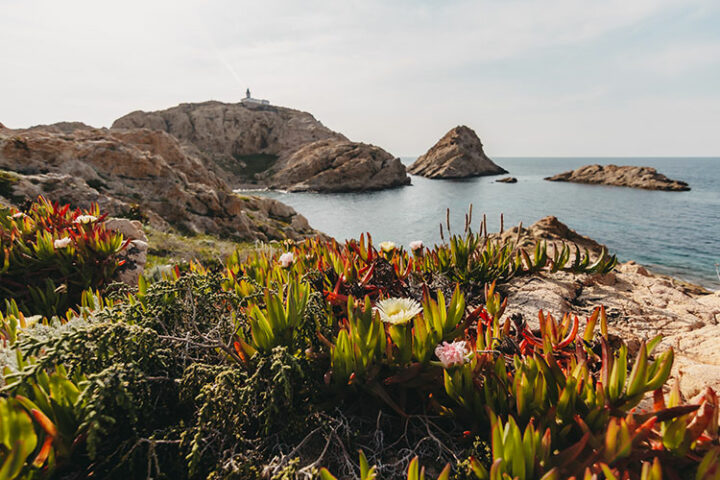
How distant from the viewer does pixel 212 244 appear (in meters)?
8.55

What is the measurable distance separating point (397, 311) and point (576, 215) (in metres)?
41.1

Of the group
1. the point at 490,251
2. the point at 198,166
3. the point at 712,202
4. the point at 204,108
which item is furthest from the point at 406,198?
the point at 204,108

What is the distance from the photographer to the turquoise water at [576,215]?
21.5 meters

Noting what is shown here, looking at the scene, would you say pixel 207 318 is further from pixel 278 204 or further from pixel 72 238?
pixel 278 204

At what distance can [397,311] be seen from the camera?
73.4 inches

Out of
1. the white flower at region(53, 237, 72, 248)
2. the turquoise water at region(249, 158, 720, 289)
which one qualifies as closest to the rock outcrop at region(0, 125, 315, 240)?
the white flower at region(53, 237, 72, 248)

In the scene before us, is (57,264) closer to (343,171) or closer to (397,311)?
(397,311)

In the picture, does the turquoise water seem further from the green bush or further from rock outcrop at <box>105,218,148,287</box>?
the green bush

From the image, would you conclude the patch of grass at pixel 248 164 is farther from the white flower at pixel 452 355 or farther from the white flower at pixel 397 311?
the white flower at pixel 452 355

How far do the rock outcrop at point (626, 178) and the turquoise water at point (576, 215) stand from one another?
3.04 meters

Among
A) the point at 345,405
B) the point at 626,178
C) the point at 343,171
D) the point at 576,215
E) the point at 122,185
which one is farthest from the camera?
the point at 343,171

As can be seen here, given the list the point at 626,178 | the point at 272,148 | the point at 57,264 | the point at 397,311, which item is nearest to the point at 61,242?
the point at 57,264

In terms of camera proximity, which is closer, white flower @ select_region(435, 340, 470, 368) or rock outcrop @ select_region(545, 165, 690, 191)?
white flower @ select_region(435, 340, 470, 368)

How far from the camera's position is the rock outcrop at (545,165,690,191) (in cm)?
5512
